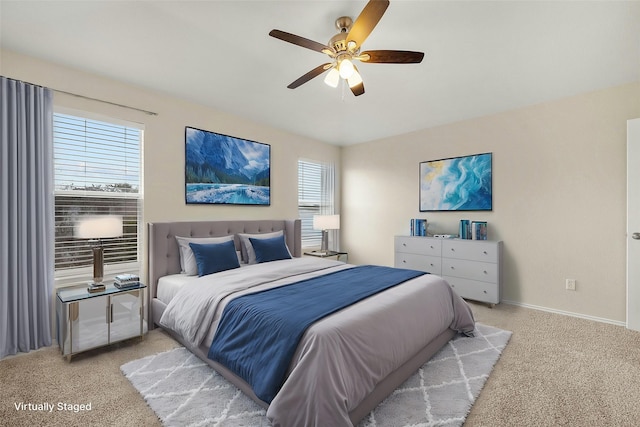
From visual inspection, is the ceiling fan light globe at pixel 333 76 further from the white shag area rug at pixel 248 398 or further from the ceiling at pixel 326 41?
the white shag area rug at pixel 248 398

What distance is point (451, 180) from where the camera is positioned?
172 inches

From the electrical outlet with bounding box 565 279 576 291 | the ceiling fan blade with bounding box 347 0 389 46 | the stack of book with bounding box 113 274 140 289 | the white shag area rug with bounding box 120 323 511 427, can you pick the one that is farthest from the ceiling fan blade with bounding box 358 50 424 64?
the electrical outlet with bounding box 565 279 576 291

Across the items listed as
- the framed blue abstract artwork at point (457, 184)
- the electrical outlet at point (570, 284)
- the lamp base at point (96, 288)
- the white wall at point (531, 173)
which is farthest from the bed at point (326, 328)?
the framed blue abstract artwork at point (457, 184)

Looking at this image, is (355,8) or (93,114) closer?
(355,8)


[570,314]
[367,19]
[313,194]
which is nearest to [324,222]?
[313,194]

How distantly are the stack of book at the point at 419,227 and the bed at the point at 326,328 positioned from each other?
1.71 m

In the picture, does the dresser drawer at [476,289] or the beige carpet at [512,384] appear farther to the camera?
the dresser drawer at [476,289]

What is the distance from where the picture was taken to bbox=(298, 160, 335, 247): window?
16.9 ft

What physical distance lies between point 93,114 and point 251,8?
2.03m

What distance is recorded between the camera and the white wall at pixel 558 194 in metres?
3.20

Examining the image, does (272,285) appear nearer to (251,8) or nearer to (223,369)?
Answer: (223,369)

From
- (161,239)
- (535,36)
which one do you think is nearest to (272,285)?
(161,239)

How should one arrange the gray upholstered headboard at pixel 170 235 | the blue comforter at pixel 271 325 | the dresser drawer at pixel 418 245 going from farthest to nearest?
the dresser drawer at pixel 418 245, the gray upholstered headboard at pixel 170 235, the blue comforter at pixel 271 325

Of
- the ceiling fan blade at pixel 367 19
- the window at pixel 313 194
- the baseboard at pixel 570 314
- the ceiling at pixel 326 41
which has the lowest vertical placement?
the baseboard at pixel 570 314
